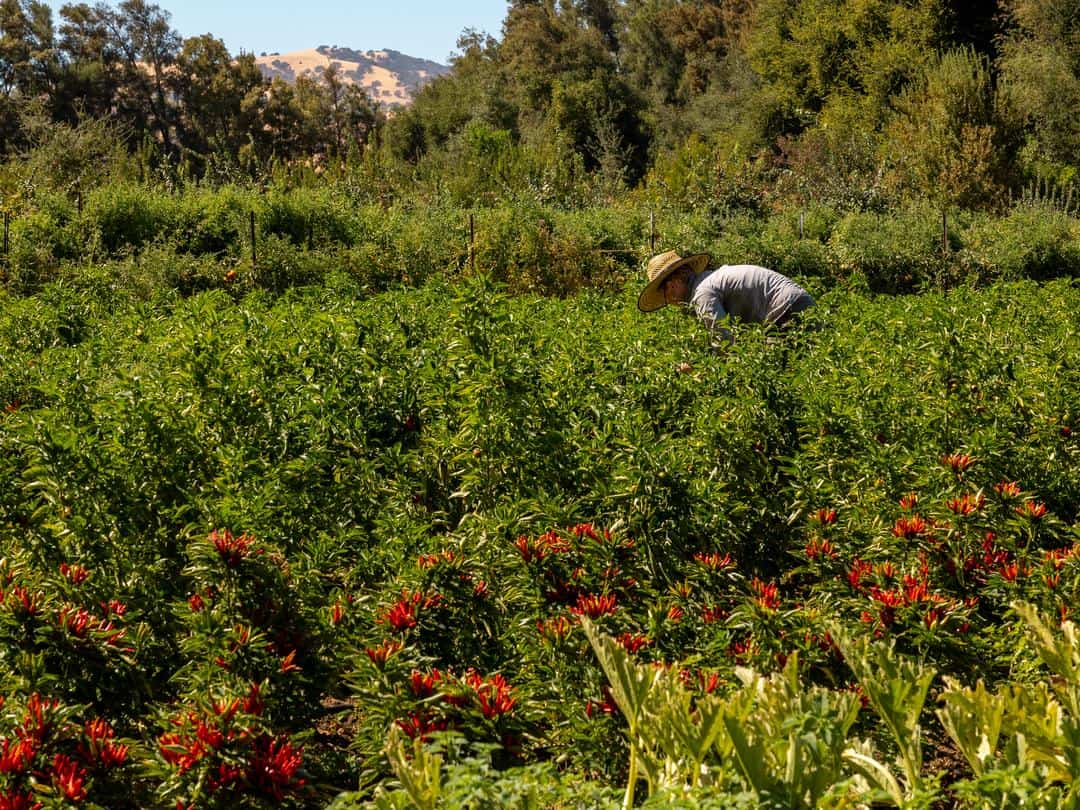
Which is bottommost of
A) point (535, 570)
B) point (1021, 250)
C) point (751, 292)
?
point (535, 570)

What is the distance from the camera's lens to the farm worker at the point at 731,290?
5738 mm

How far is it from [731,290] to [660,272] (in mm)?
423

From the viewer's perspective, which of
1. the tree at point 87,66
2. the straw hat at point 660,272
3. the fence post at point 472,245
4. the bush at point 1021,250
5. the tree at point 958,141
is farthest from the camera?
the tree at point 87,66

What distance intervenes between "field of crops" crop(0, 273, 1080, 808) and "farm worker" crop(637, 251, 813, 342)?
1.07 metres

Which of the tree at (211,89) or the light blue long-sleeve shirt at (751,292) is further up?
the tree at (211,89)

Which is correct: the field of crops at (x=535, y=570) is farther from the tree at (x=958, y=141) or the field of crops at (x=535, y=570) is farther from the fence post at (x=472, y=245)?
the tree at (x=958, y=141)

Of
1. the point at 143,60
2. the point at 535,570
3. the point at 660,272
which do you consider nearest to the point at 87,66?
the point at 143,60

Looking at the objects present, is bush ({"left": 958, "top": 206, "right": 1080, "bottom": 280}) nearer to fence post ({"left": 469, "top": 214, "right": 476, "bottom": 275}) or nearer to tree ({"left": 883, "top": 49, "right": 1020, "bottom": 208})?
tree ({"left": 883, "top": 49, "right": 1020, "bottom": 208})

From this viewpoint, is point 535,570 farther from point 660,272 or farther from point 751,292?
point 751,292

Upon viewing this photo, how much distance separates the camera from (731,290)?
576 cm

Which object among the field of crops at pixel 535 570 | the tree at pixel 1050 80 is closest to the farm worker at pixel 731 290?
the field of crops at pixel 535 570

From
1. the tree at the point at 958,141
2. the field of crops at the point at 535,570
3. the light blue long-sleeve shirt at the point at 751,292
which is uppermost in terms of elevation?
the tree at the point at 958,141

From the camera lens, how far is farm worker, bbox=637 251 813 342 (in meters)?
5.74

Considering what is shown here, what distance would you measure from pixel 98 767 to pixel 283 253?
884 cm
